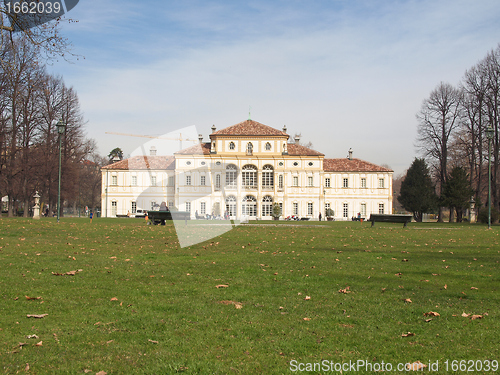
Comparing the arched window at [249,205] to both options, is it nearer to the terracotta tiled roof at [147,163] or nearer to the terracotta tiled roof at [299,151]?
the terracotta tiled roof at [299,151]

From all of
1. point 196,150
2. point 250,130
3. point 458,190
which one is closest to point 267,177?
point 250,130

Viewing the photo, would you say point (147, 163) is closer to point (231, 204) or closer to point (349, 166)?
point (231, 204)

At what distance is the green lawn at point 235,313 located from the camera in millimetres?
3580

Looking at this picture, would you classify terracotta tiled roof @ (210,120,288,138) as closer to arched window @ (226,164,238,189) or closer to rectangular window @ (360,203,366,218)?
arched window @ (226,164,238,189)

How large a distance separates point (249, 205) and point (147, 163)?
17.9 metres

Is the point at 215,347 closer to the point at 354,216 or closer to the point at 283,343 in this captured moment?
the point at 283,343

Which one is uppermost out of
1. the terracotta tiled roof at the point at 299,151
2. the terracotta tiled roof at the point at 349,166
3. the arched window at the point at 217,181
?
the terracotta tiled roof at the point at 299,151

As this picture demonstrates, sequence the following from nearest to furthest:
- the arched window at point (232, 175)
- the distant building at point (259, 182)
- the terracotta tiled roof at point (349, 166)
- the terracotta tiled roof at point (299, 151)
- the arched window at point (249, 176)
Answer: the distant building at point (259, 182) → the arched window at point (232, 175) → the arched window at point (249, 176) → the terracotta tiled roof at point (299, 151) → the terracotta tiled roof at point (349, 166)

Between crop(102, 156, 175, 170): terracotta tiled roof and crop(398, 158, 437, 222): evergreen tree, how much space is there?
Result: 115 feet

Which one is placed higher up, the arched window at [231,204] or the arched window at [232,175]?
the arched window at [232,175]

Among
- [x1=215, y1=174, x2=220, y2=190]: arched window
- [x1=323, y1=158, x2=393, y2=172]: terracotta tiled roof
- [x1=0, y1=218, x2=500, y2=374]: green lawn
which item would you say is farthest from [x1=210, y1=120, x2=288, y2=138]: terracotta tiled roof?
[x1=0, y1=218, x2=500, y2=374]: green lawn

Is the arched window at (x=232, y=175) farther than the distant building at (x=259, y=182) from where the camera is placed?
Yes

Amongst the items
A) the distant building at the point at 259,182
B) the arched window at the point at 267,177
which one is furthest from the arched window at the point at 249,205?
the arched window at the point at 267,177

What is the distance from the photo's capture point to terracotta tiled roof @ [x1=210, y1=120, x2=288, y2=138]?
64.8 m
